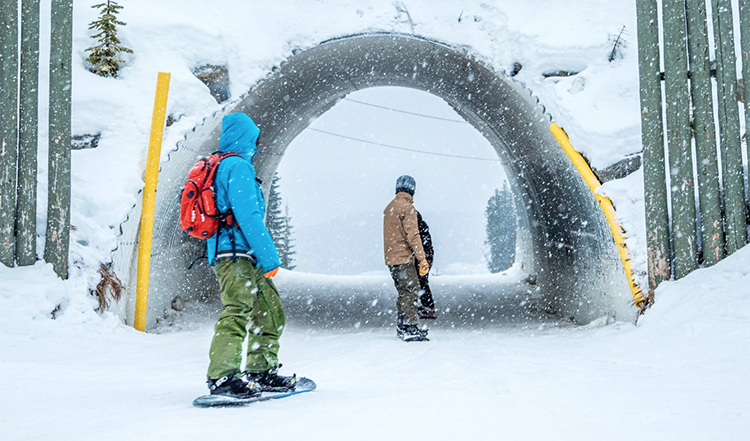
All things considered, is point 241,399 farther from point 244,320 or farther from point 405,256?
point 405,256

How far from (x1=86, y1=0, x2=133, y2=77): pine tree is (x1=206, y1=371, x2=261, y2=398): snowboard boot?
572 centimetres

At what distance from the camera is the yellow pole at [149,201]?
21.6ft

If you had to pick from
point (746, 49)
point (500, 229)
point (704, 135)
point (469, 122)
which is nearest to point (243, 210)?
point (704, 135)

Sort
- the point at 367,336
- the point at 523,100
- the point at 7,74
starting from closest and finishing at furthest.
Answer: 1. the point at 7,74
2. the point at 367,336
3. the point at 523,100

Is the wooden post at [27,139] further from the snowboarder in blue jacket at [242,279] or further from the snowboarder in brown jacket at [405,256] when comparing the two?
the snowboarder in brown jacket at [405,256]

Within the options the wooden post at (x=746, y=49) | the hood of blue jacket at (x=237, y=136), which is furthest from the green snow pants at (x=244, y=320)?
the wooden post at (x=746, y=49)

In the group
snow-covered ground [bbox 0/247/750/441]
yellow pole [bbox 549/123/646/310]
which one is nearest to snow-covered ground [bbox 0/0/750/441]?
snow-covered ground [bbox 0/247/750/441]

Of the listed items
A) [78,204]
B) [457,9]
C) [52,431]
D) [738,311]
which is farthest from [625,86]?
[52,431]

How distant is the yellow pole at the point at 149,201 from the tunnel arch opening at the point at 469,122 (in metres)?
0.17

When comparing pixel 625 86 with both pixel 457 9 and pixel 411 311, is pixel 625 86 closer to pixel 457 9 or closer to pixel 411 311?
pixel 457 9

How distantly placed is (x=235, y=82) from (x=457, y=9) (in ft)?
11.9

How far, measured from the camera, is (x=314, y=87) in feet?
35.9

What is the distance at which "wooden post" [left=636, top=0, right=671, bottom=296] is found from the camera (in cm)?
616

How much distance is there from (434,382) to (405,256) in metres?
2.85
